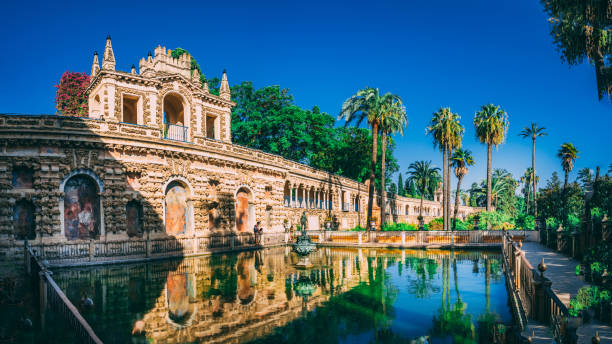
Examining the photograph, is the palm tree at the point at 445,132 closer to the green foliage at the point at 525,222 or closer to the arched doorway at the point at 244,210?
the green foliage at the point at 525,222

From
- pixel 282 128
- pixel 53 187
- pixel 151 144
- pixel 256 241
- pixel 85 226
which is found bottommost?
pixel 256 241

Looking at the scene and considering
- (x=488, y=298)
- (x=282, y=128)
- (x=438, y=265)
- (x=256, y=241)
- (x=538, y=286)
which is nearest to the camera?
(x=538, y=286)

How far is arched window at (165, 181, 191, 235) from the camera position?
27.5 meters

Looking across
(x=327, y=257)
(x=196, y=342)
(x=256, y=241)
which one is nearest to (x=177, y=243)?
(x=256, y=241)

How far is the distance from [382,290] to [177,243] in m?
16.2

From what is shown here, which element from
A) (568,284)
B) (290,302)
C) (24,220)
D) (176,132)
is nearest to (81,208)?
(24,220)

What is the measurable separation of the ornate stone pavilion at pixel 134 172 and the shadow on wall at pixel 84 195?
58mm

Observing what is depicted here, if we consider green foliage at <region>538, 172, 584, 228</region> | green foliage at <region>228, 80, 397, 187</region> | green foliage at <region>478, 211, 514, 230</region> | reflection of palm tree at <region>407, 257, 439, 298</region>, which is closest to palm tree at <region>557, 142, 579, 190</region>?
green foliage at <region>538, 172, 584, 228</region>

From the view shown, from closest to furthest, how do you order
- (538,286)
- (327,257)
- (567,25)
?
(538,286) → (567,25) → (327,257)

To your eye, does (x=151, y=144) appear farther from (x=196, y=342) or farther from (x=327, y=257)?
(x=196, y=342)

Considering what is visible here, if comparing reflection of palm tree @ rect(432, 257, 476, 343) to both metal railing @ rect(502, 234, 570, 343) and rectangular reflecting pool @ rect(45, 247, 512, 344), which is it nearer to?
rectangular reflecting pool @ rect(45, 247, 512, 344)

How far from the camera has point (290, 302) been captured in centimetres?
1248

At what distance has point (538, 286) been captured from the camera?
7.86m

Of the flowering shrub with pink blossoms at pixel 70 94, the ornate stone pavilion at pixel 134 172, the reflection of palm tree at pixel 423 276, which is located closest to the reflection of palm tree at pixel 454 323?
the reflection of palm tree at pixel 423 276
